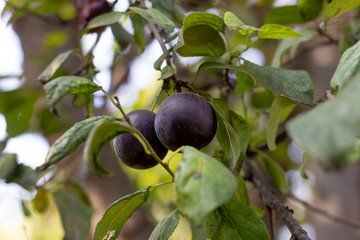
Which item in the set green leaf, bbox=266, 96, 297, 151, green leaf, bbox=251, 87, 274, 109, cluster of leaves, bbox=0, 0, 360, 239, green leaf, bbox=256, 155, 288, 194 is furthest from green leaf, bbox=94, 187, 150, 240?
green leaf, bbox=251, 87, 274, 109

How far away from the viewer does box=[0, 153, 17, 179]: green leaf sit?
961 mm

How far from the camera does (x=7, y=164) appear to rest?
3.19 ft

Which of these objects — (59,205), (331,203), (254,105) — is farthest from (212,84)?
(331,203)

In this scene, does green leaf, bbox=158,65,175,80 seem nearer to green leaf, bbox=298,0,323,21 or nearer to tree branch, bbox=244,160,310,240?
tree branch, bbox=244,160,310,240

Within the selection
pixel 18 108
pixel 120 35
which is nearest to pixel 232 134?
pixel 120 35

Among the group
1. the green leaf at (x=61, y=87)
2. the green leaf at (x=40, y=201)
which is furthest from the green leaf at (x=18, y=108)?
the green leaf at (x=61, y=87)

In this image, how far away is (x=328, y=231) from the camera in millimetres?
1876

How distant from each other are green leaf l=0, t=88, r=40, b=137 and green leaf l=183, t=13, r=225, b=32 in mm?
879

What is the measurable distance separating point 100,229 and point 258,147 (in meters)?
0.57

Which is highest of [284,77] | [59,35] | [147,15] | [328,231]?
[147,15]

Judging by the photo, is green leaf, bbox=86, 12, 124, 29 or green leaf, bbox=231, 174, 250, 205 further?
green leaf, bbox=86, 12, 124, 29

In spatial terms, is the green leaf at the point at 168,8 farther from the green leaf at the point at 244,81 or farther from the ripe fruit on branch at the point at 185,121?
the ripe fruit on branch at the point at 185,121

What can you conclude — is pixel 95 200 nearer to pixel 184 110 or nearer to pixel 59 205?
pixel 59 205

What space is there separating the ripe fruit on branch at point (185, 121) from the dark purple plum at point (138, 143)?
0.04 meters
